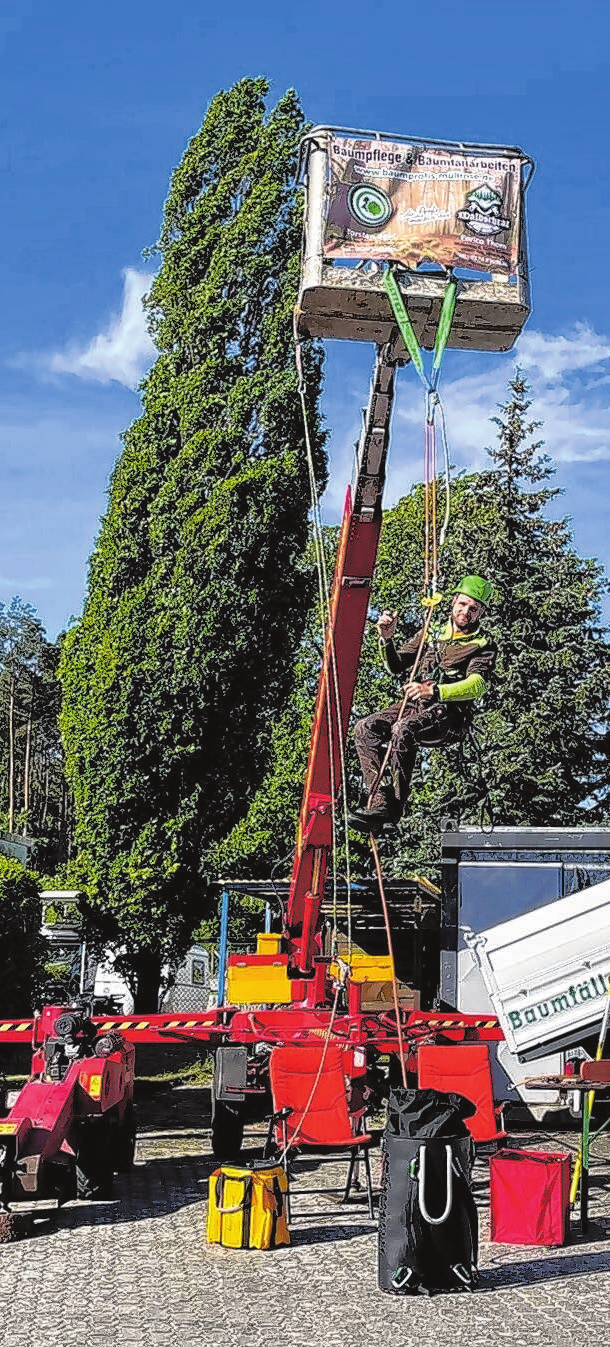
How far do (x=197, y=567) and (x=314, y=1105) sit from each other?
48.9 ft

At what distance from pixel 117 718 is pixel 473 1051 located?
13528 millimetres

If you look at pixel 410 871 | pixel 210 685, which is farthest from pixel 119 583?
pixel 410 871

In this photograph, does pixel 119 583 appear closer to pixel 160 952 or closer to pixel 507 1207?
pixel 160 952

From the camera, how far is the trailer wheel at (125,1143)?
1143 cm

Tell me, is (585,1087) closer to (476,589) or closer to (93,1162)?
(476,589)

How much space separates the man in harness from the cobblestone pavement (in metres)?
2.89

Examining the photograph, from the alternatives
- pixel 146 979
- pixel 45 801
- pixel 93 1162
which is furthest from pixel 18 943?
pixel 45 801

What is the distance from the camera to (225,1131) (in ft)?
40.2

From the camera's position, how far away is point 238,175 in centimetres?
2578

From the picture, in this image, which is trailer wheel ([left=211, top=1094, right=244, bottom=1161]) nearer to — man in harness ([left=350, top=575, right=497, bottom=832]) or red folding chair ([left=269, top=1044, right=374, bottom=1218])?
red folding chair ([left=269, top=1044, right=374, bottom=1218])

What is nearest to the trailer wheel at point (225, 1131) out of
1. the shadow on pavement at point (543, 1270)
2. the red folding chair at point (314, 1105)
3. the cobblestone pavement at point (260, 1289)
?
the red folding chair at point (314, 1105)

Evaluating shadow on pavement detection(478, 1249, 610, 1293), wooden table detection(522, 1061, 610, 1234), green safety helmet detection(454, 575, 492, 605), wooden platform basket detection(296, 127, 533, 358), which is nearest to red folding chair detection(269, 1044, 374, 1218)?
wooden table detection(522, 1061, 610, 1234)

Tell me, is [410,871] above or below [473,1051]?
above

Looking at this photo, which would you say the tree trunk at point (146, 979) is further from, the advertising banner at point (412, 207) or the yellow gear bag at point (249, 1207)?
the advertising banner at point (412, 207)
